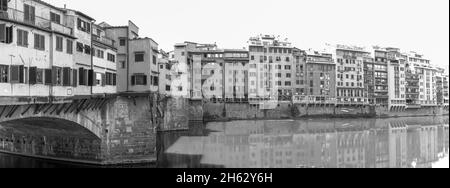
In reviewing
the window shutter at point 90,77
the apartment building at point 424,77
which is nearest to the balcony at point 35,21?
the window shutter at point 90,77

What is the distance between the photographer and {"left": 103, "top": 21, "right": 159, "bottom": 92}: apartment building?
30781 mm

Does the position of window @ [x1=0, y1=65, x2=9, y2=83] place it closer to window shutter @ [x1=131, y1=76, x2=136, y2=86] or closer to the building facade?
the building facade

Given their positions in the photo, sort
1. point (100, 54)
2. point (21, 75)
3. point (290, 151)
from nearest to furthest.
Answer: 1. point (21, 75)
2. point (100, 54)
3. point (290, 151)

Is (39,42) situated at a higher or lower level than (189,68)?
lower

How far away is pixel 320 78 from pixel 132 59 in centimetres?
6706

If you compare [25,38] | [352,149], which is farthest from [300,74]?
[25,38]

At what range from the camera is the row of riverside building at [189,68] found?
65.5 ft

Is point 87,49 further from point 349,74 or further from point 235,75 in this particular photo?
point 349,74

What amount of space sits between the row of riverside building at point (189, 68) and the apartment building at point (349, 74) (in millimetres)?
258

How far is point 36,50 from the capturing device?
66.5 feet

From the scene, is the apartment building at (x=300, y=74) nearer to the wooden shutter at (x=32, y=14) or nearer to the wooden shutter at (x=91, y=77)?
the wooden shutter at (x=91, y=77)

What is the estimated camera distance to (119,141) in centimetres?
2731
